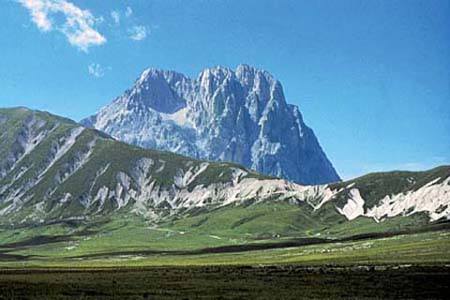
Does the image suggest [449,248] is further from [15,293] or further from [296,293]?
[15,293]

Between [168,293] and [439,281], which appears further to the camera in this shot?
[439,281]

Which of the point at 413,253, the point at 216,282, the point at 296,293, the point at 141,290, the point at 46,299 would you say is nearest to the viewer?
the point at 46,299

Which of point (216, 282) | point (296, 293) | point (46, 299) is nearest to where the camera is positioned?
point (46, 299)

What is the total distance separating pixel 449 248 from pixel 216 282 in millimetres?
98751

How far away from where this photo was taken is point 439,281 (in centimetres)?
8806

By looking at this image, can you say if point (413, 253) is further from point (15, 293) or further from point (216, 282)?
point (15, 293)

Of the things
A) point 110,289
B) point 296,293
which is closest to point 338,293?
point 296,293

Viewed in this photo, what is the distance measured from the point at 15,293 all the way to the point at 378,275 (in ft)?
193

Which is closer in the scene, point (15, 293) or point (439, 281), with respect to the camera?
point (15, 293)

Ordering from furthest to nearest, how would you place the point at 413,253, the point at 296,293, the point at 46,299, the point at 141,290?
the point at 413,253 → the point at 141,290 → the point at 296,293 → the point at 46,299

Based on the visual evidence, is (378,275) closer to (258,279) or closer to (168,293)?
(258,279)

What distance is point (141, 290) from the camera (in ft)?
272

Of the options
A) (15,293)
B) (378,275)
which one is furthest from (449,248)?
(15,293)

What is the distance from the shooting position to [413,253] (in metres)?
164
